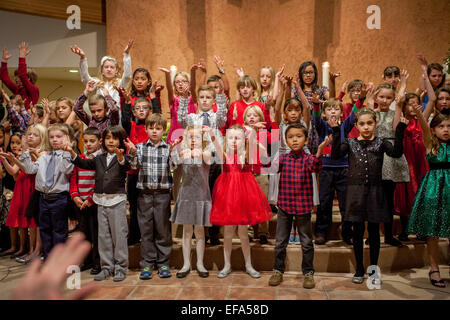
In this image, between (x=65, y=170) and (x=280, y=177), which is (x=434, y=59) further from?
(x=65, y=170)

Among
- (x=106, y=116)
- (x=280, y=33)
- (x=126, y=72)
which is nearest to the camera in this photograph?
(x=106, y=116)

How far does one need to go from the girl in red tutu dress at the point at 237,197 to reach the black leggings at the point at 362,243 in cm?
72

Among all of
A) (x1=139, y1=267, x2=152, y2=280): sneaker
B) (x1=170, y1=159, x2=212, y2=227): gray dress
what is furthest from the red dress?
(x1=139, y1=267, x2=152, y2=280): sneaker

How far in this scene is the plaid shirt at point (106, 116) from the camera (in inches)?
134

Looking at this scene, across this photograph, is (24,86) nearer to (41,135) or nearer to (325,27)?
(41,135)

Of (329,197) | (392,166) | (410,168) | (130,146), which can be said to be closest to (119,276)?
(130,146)

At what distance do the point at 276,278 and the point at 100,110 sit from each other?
2.18 m

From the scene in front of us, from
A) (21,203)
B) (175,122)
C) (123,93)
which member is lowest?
(21,203)

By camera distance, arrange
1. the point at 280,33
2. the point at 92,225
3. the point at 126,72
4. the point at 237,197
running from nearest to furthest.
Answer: the point at 237,197 < the point at 92,225 < the point at 126,72 < the point at 280,33

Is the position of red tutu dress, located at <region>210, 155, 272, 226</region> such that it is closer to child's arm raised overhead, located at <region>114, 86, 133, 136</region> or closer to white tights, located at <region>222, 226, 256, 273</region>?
white tights, located at <region>222, 226, 256, 273</region>

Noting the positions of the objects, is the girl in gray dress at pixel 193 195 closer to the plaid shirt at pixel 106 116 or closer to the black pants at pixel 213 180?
the black pants at pixel 213 180

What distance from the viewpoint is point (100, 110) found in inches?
134

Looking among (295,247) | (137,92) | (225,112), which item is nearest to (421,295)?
(295,247)

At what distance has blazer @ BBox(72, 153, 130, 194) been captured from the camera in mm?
3082
